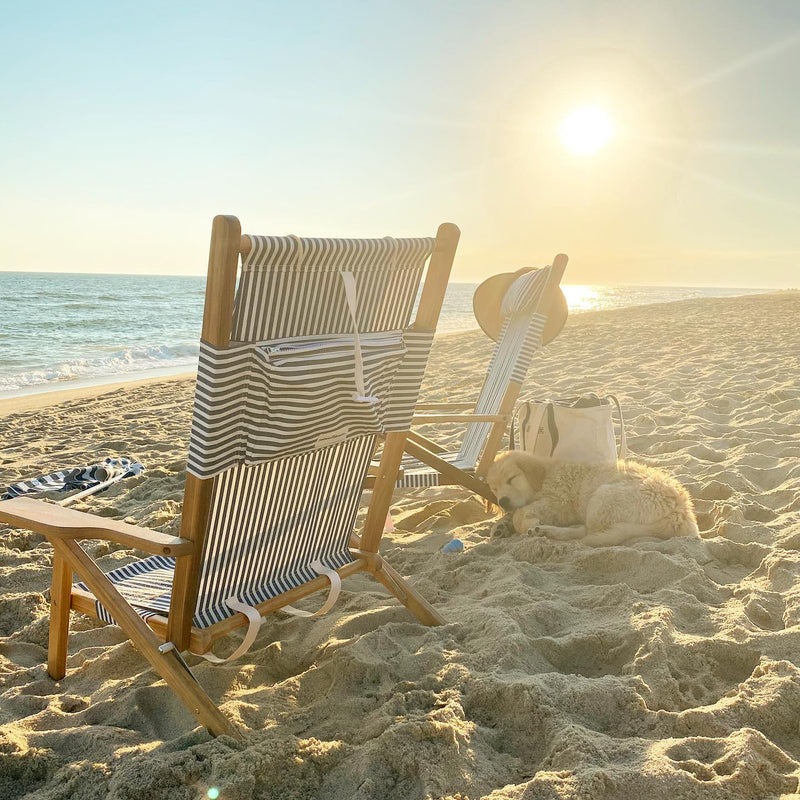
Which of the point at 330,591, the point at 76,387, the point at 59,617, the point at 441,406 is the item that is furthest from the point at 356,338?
the point at 76,387

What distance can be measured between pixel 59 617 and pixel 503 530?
2.21 meters

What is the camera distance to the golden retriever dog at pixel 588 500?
332cm

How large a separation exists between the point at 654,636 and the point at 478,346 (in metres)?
12.1

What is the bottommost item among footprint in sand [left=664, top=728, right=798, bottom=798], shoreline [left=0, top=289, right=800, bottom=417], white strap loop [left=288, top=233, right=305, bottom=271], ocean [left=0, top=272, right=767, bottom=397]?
ocean [left=0, top=272, right=767, bottom=397]

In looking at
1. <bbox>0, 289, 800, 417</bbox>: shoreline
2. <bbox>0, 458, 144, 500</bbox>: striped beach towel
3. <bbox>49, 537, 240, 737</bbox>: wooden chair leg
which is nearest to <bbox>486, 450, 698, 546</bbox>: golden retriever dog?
<bbox>49, 537, 240, 737</bbox>: wooden chair leg

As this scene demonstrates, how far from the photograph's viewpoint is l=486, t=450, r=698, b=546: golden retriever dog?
332cm

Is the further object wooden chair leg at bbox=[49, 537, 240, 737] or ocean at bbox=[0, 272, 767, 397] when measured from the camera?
ocean at bbox=[0, 272, 767, 397]

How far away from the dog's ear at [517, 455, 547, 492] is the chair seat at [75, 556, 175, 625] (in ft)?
6.41

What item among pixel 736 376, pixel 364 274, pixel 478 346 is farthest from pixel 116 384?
pixel 364 274

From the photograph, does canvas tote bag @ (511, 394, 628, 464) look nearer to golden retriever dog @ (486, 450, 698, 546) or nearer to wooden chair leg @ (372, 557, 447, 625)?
golden retriever dog @ (486, 450, 698, 546)

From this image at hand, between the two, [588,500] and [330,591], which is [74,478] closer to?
[330,591]

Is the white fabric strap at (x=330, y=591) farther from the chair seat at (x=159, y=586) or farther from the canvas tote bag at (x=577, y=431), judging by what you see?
the canvas tote bag at (x=577, y=431)

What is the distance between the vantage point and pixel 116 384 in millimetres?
10766

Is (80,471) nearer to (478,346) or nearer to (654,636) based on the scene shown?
(654,636)
